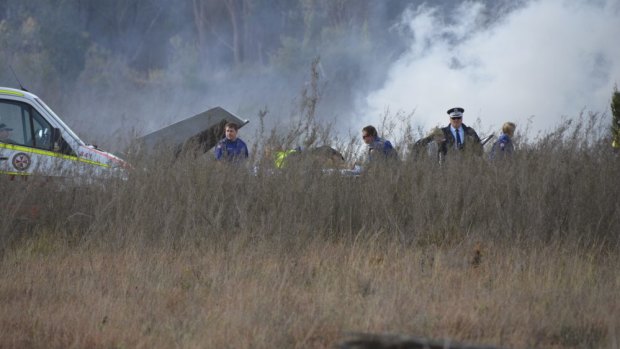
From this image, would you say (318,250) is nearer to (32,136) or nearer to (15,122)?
(32,136)

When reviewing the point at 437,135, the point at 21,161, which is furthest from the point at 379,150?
the point at 21,161

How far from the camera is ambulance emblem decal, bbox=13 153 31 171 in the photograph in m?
11.9

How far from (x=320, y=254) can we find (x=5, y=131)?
5.27m

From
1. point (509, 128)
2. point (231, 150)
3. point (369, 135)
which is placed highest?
point (509, 128)

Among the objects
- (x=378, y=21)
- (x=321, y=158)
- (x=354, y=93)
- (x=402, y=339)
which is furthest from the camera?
(x=378, y=21)

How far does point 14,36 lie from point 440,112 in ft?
53.9

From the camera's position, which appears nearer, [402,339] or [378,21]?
[402,339]

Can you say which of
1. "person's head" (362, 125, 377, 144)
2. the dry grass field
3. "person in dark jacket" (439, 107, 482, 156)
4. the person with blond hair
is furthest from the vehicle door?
the person with blond hair

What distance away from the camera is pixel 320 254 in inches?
340

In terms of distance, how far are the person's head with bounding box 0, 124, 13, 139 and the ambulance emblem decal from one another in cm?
29

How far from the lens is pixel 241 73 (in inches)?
1534

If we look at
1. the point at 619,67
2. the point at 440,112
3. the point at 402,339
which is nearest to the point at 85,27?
the point at 440,112

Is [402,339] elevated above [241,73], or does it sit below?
below

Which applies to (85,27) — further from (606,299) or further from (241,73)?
(606,299)
